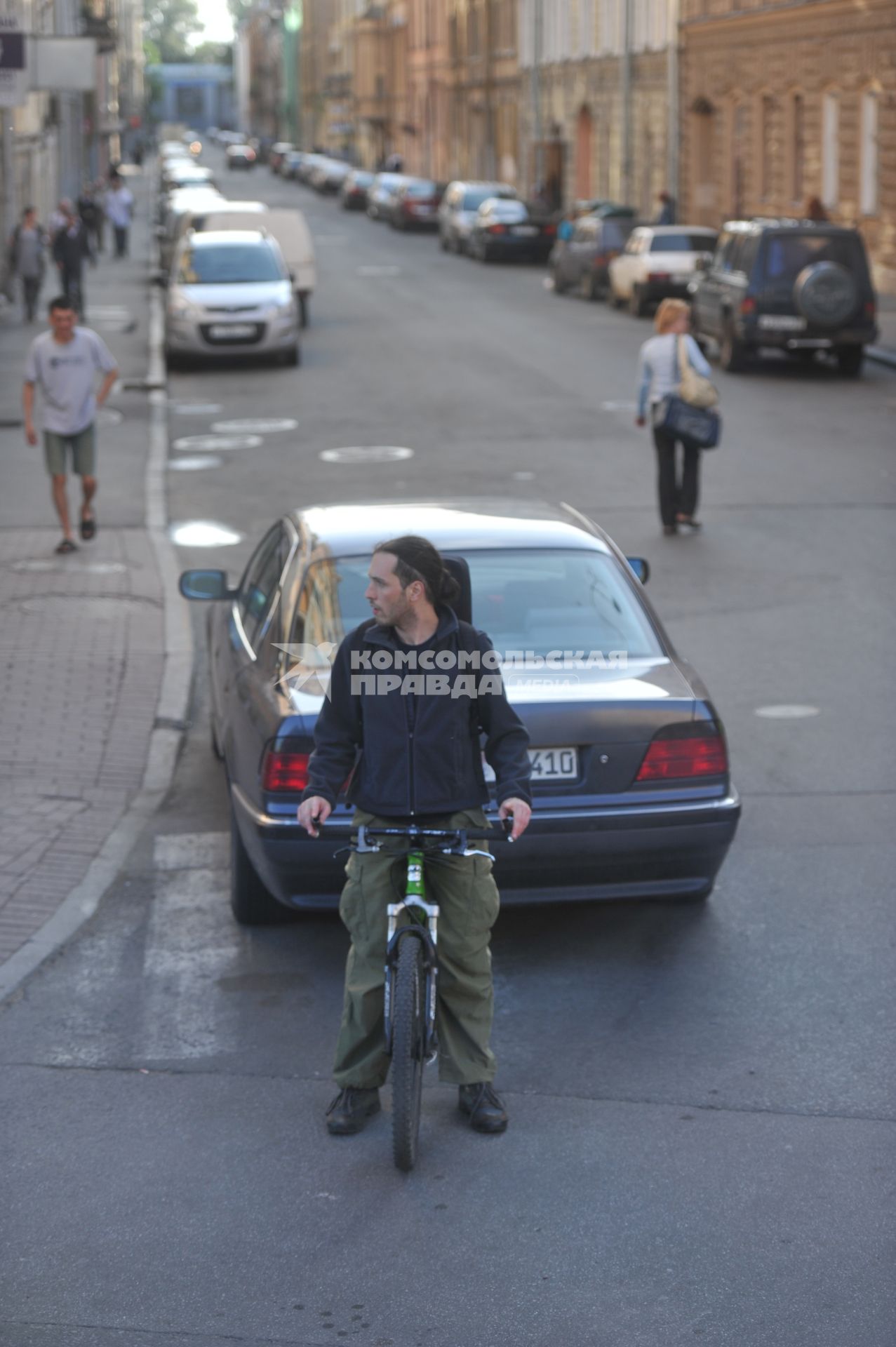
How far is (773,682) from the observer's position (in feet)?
35.1

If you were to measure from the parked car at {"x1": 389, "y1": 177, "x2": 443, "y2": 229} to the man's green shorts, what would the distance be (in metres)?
49.5

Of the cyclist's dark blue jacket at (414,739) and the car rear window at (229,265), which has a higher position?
the car rear window at (229,265)

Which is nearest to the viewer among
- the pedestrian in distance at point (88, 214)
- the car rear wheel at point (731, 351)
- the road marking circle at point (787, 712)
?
the road marking circle at point (787, 712)


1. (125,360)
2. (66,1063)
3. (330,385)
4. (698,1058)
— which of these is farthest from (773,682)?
(125,360)

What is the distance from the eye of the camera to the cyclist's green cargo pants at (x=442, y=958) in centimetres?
538

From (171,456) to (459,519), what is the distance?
42.1ft

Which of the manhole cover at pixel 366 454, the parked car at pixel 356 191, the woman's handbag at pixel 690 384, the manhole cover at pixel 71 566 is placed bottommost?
the manhole cover at pixel 71 566

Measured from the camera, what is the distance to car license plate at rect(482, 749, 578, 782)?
6.50m

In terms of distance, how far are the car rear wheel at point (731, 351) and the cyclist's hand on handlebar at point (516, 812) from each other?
2130cm

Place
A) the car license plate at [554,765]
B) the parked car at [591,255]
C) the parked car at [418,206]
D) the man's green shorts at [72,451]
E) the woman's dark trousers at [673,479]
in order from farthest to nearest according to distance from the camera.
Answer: the parked car at [418,206], the parked car at [591,255], the woman's dark trousers at [673,479], the man's green shorts at [72,451], the car license plate at [554,765]

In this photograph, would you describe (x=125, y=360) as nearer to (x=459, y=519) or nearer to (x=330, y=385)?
(x=330, y=385)

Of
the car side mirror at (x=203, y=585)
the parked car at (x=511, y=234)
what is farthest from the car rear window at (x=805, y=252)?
the parked car at (x=511, y=234)

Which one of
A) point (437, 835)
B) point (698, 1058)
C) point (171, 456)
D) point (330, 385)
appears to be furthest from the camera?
point (330, 385)

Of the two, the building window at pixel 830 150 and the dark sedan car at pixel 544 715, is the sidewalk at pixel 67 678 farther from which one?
A: the building window at pixel 830 150
